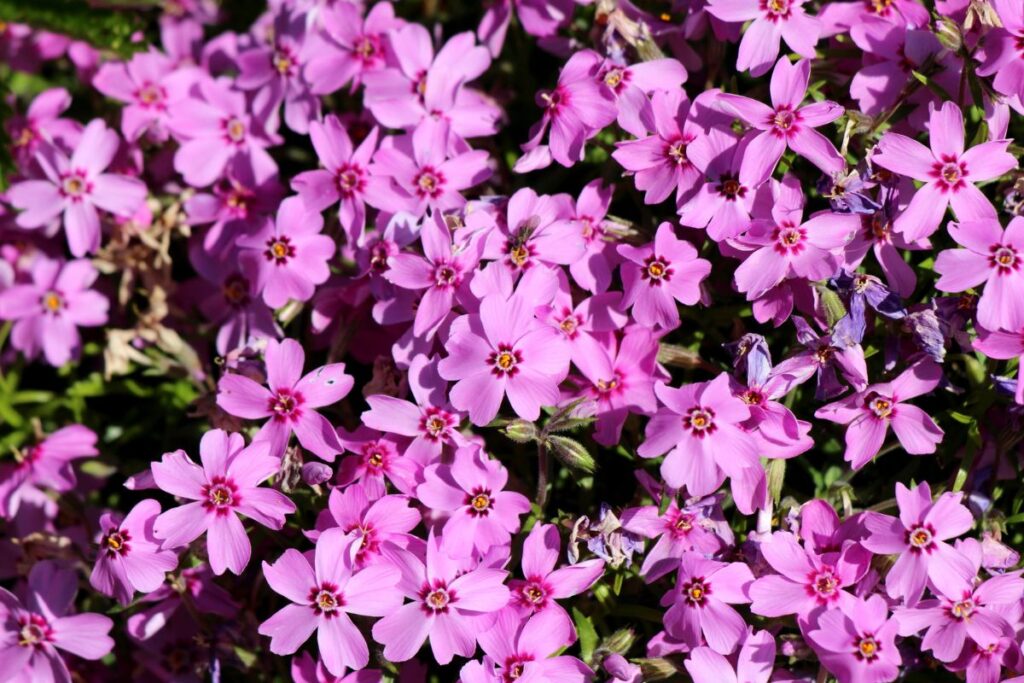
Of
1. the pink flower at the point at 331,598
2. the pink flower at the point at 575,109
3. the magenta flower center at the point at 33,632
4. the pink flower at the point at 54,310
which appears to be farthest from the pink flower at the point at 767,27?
Result: the magenta flower center at the point at 33,632

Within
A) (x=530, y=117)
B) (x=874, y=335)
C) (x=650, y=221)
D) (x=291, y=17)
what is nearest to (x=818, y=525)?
(x=874, y=335)

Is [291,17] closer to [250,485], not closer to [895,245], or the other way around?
[250,485]

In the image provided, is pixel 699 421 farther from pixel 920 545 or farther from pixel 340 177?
pixel 340 177

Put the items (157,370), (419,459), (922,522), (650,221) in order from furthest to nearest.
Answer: (157,370), (650,221), (419,459), (922,522)

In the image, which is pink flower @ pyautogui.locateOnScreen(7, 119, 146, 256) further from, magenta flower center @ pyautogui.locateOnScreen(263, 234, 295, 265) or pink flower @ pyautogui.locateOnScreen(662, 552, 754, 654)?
pink flower @ pyautogui.locateOnScreen(662, 552, 754, 654)


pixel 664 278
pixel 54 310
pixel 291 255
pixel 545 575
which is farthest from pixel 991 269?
pixel 54 310

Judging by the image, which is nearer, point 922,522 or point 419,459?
point 922,522

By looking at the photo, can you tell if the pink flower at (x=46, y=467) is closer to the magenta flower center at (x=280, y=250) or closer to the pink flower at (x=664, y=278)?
the magenta flower center at (x=280, y=250)
